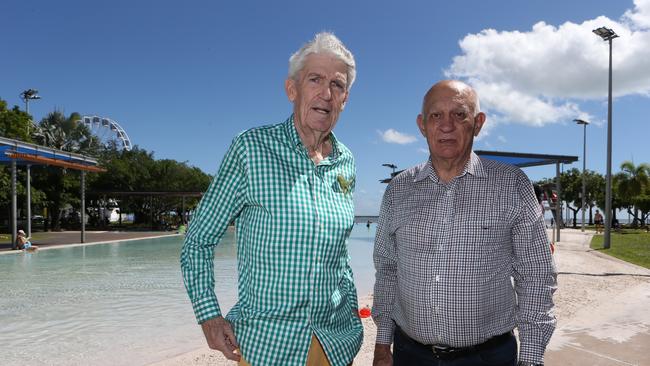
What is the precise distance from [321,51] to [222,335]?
1.13m

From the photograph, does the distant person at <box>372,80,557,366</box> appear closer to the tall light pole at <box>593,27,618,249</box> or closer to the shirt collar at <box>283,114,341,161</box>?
the shirt collar at <box>283,114,341,161</box>

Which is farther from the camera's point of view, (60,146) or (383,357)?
(60,146)

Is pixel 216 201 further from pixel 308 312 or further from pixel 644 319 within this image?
pixel 644 319

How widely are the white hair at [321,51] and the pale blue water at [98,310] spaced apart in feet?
17.3

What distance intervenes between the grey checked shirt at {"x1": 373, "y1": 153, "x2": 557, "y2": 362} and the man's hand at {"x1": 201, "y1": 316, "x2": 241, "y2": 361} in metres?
0.76

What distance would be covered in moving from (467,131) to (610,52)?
21.3 m

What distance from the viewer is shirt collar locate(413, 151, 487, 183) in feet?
7.00

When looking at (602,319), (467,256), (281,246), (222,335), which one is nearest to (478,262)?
(467,256)

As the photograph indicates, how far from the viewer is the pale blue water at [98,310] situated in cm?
682

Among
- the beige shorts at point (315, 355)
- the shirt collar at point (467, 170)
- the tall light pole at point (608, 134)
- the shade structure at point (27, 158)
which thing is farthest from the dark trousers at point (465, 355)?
the shade structure at point (27, 158)

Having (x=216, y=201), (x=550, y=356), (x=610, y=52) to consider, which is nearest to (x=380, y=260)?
(x=216, y=201)

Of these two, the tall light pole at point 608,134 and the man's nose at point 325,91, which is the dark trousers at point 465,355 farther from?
the tall light pole at point 608,134

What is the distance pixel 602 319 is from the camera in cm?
644

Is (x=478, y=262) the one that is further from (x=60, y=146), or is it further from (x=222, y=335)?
(x=60, y=146)
